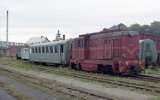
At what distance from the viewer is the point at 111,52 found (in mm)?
24234

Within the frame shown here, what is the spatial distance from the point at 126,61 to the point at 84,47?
20.2 ft

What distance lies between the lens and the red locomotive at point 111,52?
2284cm

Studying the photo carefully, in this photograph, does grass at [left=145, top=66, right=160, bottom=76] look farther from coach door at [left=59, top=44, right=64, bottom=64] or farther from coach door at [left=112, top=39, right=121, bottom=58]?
coach door at [left=59, top=44, right=64, bottom=64]

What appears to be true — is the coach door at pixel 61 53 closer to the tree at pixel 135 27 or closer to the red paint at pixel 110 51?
the red paint at pixel 110 51

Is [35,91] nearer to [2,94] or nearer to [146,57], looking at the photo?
[2,94]

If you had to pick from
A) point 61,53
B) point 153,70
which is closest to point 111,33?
point 153,70

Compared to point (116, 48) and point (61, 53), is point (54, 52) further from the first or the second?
point (116, 48)

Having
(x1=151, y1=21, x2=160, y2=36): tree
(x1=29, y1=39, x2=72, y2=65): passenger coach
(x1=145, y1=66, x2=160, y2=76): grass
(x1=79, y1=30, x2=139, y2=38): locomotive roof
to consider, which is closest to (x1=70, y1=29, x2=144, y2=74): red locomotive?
(x1=79, y1=30, x2=139, y2=38): locomotive roof

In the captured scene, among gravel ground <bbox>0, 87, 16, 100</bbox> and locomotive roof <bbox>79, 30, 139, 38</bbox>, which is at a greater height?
locomotive roof <bbox>79, 30, 139, 38</bbox>

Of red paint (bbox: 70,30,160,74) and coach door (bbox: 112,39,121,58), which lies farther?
coach door (bbox: 112,39,121,58)

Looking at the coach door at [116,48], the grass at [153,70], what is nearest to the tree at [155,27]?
the grass at [153,70]

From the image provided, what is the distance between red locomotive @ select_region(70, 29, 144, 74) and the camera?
22844mm

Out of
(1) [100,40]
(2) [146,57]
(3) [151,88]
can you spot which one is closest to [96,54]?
(1) [100,40]

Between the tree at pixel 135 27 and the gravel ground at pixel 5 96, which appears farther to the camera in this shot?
the tree at pixel 135 27
